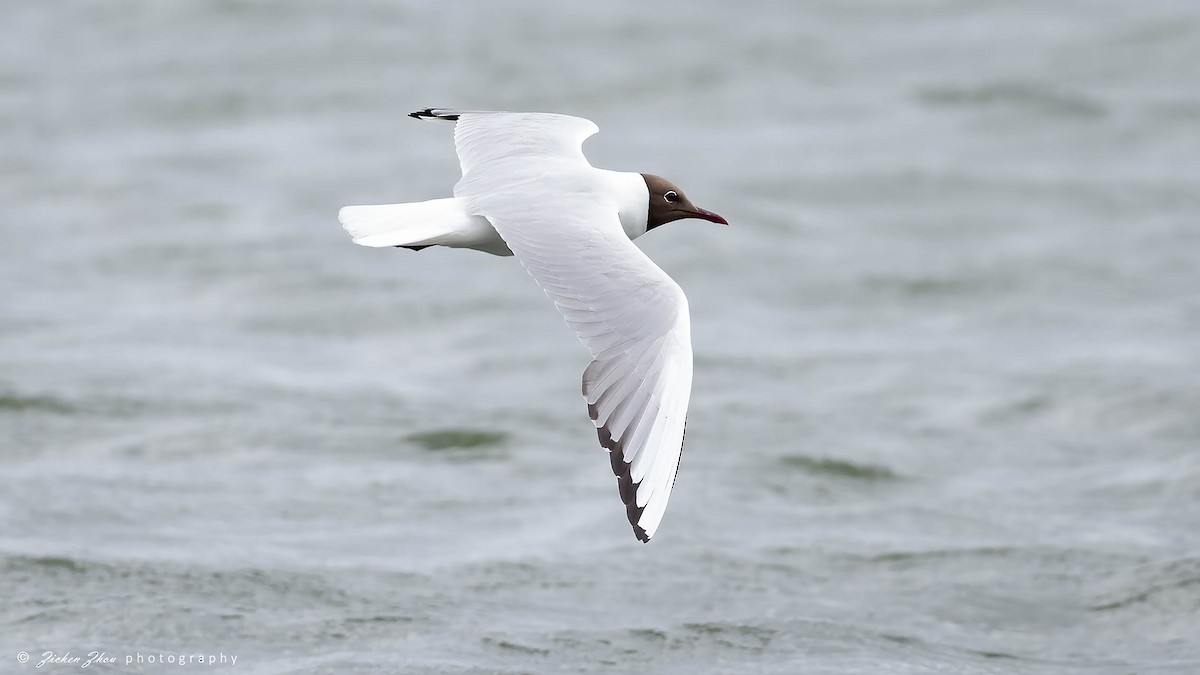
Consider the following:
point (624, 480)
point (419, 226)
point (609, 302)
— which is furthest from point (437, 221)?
point (624, 480)

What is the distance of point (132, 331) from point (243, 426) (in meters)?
1.80

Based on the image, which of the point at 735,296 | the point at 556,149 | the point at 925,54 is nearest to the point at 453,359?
the point at 735,296

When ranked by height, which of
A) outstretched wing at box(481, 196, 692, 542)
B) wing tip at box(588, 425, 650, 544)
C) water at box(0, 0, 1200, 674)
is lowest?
water at box(0, 0, 1200, 674)

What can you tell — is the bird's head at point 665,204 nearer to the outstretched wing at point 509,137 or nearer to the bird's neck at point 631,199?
the bird's neck at point 631,199

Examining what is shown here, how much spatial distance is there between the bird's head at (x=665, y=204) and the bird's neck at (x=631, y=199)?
3 centimetres

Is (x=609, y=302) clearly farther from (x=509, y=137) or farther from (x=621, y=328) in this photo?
(x=509, y=137)

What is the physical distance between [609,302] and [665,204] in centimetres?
94

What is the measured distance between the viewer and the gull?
16.4 feet

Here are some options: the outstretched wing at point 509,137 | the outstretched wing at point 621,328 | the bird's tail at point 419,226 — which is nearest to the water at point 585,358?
the outstretched wing at point 509,137

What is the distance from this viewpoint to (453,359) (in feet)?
38.9

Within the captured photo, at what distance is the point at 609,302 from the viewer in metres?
5.38

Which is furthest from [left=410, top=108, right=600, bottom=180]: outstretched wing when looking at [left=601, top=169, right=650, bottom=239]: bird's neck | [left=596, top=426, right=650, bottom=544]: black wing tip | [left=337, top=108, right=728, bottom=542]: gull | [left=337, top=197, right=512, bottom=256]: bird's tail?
[left=596, top=426, right=650, bottom=544]: black wing tip

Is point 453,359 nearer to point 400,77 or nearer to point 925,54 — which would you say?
point 400,77

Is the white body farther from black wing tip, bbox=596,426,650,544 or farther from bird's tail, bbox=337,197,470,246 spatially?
black wing tip, bbox=596,426,650,544
